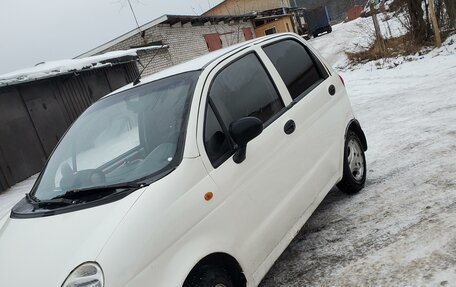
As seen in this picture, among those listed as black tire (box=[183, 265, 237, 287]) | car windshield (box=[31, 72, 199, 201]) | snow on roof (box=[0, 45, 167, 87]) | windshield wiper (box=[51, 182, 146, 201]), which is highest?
snow on roof (box=[0, 45, 167, 87])

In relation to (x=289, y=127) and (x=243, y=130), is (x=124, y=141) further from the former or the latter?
(x=289, y=127)

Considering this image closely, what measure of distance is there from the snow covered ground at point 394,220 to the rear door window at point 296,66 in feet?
4.18

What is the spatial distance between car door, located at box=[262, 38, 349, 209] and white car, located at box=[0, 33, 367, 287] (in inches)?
0.6

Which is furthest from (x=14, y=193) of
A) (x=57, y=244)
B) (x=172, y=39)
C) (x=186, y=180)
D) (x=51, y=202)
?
(x=172, y=39)

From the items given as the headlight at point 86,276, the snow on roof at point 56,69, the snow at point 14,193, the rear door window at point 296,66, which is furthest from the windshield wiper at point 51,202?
the snow on roof at point 56,69

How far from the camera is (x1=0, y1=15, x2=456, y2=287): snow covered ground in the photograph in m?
2.88

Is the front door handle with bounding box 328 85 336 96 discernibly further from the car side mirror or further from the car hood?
the car hood

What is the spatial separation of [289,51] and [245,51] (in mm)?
684

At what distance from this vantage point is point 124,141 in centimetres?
305

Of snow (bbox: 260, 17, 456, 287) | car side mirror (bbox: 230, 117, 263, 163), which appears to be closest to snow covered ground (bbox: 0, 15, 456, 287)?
snow (bbox: 260, 17, 456, 287)

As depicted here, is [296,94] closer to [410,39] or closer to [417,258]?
[417,258]

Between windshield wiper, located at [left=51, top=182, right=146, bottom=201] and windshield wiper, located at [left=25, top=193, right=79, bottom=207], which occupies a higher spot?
windshield wiper, located at [left=51, top=182, right=146, bottom=201]

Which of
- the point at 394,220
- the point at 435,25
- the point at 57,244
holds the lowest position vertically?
the point at 394,220

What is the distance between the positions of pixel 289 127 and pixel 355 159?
1.45 meters
